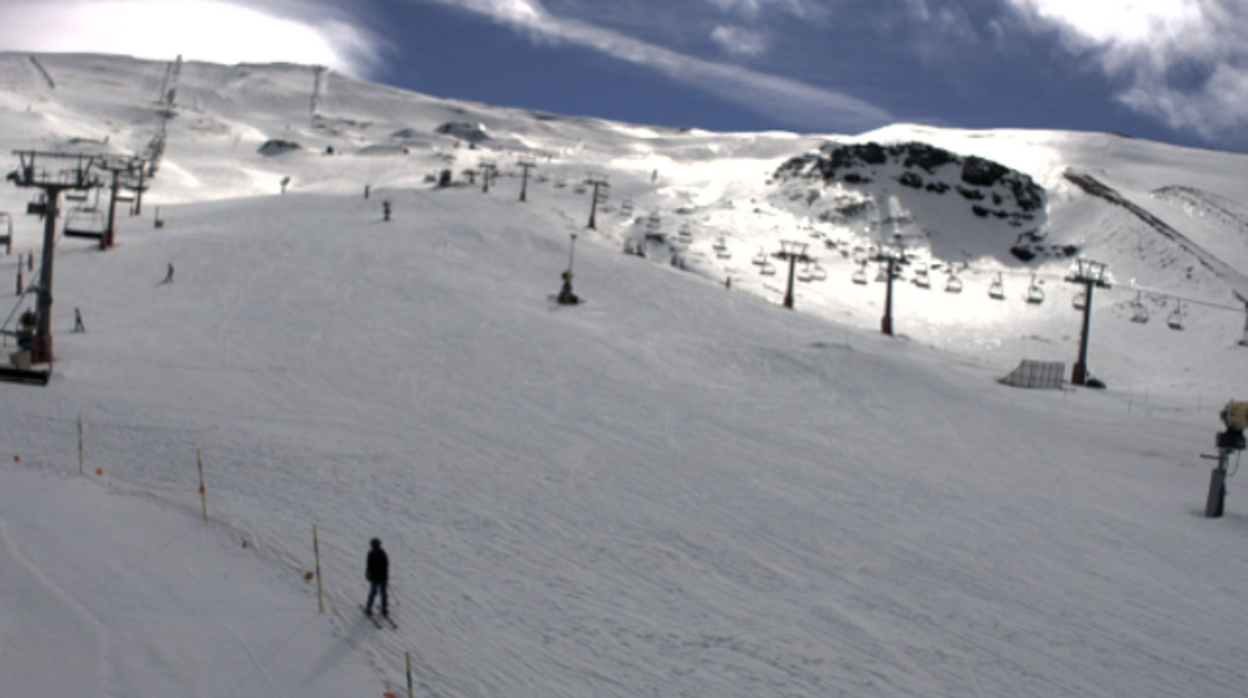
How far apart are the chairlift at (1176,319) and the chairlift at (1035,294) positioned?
7306 mm

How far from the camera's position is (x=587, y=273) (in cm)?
4091

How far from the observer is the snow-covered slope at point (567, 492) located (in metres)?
10.2

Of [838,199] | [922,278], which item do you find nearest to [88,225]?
[922,278]

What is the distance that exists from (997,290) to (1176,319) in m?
10.8

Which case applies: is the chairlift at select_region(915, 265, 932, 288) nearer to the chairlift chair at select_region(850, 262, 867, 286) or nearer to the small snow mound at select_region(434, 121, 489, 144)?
the chairlift chair at select_region(850, 262, 867, 286)

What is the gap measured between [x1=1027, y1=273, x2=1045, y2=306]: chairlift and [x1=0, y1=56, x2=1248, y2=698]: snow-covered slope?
13.7 metres

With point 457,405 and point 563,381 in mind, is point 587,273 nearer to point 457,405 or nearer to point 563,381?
point 563,381

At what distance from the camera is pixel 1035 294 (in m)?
58.1

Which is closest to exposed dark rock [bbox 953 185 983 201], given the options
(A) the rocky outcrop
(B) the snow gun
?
(A) the rocky outcrop

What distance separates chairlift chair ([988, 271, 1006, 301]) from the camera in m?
58.4

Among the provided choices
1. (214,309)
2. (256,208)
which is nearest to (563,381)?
(214,309)

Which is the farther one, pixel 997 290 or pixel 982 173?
pixel 982 173

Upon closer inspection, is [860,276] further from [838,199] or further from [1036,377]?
[1036,377]

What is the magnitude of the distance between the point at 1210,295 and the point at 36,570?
214 feet
